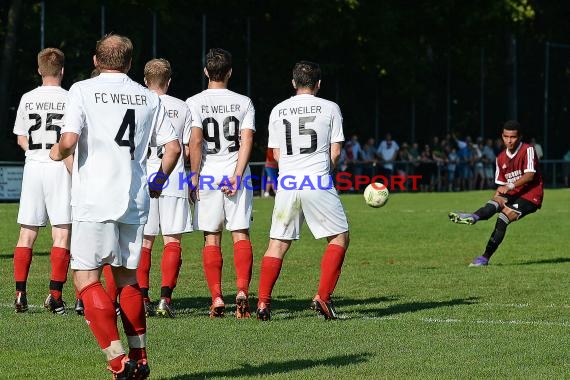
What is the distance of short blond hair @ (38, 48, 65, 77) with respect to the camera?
34.8 feet

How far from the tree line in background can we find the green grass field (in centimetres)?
1558

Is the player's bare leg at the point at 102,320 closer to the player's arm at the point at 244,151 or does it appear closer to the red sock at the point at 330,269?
the player's arm at the point at 244,151

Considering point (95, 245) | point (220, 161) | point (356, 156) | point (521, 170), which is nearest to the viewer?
point (95, 245)

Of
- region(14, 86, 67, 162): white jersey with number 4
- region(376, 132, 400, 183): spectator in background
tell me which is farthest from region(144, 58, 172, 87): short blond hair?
region(376, 132, 400, 183): spectator in background

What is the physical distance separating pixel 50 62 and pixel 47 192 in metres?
1.07

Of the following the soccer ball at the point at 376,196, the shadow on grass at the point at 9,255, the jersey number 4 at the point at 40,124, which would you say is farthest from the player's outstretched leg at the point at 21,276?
the shadow on grass at the point at 9,255

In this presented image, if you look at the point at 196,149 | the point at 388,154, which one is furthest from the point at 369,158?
the point at 196,149

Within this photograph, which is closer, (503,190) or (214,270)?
(214,270)

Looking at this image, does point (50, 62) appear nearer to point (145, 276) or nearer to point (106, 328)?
point (145, 276)

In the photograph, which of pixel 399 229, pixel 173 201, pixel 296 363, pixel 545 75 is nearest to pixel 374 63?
pixel 545 75

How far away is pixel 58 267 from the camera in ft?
35.3

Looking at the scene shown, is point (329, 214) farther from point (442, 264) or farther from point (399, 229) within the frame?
point (399, 229)

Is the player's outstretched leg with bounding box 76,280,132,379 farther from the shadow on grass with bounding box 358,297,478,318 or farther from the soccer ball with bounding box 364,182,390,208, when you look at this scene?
the soccer ball with bounding box 364,182,390,208

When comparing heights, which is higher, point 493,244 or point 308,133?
point 308,133
